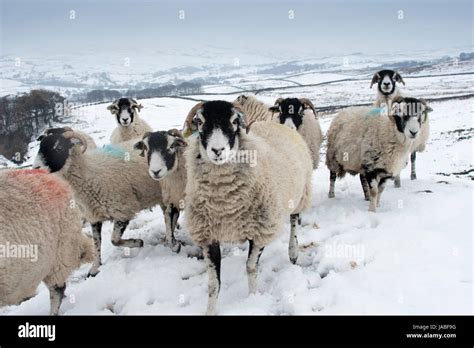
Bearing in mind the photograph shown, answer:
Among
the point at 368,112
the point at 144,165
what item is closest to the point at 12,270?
the point at 144,165

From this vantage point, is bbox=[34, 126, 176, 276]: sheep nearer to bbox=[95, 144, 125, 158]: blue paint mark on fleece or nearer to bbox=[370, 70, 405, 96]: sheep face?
bbox=[95, 144, 125, 158]: blue paint mark on fleece

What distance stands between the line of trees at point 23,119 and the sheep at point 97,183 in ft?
92.6

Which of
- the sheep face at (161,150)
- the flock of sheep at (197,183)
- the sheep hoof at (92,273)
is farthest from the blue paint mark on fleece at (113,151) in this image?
the sheep hoof at (92,273)

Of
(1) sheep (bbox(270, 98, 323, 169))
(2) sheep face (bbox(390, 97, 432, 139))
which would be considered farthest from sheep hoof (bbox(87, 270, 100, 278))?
(2) sheep face (bbox(390, 97, 432, 139))

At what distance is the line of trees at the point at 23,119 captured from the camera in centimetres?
3562

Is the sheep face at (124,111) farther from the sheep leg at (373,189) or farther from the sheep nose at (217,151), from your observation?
the sheep nose at (217,151)

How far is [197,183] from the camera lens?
5281 millimetres

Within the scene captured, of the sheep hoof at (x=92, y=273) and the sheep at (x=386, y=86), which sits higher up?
the sheep at (x=386, y=86)

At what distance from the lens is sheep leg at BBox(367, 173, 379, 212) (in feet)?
28.4

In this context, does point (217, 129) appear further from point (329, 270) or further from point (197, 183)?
point (329, 270)

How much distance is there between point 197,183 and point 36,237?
208cm

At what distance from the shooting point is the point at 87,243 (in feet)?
20.2
